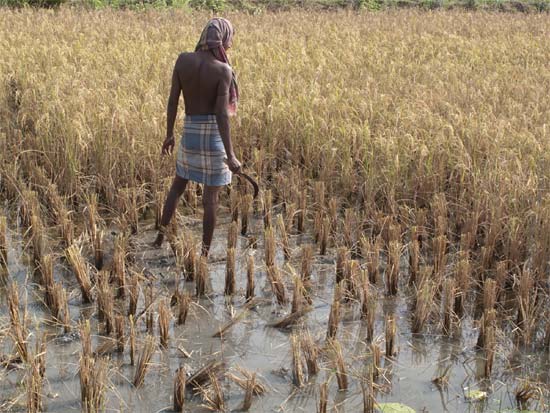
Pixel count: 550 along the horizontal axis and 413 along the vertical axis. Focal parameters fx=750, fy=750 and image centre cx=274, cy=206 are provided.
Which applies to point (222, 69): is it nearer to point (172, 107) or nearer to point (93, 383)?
point (172, 107)

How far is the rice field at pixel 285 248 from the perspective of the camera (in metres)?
3.26

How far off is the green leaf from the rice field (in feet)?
0.05

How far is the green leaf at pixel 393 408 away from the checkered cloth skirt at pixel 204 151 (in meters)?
1.78

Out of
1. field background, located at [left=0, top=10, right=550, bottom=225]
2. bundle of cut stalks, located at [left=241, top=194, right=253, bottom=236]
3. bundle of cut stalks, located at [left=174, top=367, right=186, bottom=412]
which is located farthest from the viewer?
field background, located at [left=0, top=10, right=550, bottom=225]

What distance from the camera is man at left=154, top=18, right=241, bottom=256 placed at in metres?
4.17

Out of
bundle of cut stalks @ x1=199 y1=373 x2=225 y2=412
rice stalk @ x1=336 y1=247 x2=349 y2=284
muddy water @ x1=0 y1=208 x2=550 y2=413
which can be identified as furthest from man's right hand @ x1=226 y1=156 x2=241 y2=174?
bundle of cut stalks @ x1=199 y1=373 x2=225 y2=412

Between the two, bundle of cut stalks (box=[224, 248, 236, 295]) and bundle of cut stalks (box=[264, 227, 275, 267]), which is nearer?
bundle of cut stalks (box=[224, 248, 236, 295])

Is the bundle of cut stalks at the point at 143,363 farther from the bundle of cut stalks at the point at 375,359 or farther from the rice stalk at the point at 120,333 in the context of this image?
the bundle of cut stalks at the point at 375,359

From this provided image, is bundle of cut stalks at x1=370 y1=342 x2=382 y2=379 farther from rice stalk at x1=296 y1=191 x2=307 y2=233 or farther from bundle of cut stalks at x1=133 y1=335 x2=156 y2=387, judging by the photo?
rice stalk at x1=296 y1=191 x2=307 y2=233

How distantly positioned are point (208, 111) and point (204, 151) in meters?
0.23

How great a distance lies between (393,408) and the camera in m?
3.07

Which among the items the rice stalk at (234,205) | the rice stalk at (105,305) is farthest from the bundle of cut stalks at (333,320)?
the rice stalk at (234,205)

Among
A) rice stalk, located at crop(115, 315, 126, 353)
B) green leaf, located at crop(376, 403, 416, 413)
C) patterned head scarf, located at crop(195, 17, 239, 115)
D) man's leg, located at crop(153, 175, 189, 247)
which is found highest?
patterned head scarf, located at crop(195, 17, 239, 115)

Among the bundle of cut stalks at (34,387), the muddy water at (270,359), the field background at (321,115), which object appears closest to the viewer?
the bundle of cut stalks at (34,387)
